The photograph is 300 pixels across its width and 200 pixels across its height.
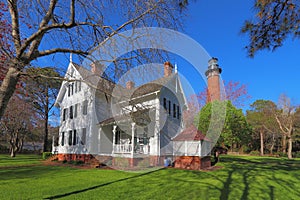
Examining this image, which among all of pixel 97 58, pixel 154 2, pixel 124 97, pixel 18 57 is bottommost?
pixel 124 97

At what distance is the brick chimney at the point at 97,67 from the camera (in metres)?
3.91

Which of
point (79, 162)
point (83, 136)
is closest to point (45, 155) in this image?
point (83, 136)

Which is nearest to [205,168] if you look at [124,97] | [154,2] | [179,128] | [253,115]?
[179,128]

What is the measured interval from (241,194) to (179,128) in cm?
1055

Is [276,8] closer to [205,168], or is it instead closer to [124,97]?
[124,97]

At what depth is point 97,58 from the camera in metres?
3.88

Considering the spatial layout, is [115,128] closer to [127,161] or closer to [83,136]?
[127,161]

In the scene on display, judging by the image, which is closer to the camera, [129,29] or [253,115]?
[129,29]

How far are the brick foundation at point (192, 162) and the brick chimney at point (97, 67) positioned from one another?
1105cm

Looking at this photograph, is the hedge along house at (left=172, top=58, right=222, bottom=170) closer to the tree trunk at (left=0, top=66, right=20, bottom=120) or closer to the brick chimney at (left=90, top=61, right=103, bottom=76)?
the brick chimney at (left=90, top=61, right=103, bottom=76)

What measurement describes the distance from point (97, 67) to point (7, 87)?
1592 mm

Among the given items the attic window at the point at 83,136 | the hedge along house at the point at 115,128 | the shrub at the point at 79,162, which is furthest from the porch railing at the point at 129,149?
the attic window at the point at 83,136

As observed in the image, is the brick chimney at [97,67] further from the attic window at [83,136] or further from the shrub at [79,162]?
the attic window at [83,136]

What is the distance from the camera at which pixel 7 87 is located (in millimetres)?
2850
